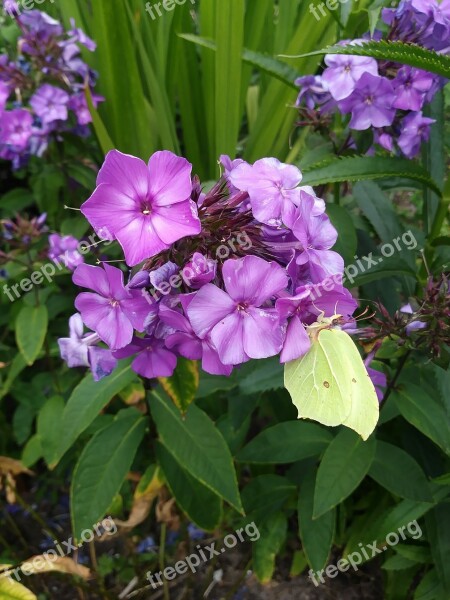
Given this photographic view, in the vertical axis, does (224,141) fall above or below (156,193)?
below

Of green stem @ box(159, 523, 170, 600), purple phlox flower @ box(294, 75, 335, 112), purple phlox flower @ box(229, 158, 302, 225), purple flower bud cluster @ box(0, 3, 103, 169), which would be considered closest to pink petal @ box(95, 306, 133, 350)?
purple phlox flower @ box(229, 158, 302, 225)

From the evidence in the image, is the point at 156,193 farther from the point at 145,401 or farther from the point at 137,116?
the point at 137,116

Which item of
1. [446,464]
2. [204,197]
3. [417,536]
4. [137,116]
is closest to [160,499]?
[417,536]

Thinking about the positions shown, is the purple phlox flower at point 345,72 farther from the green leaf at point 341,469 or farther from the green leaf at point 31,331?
the green leaf at point 31,331

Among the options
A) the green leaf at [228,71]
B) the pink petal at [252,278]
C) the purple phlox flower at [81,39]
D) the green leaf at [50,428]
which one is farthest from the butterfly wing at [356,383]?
the purple phlox flower at [81,39]

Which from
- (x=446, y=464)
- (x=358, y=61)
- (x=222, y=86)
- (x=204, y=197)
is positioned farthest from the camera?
(x=222, y=86)

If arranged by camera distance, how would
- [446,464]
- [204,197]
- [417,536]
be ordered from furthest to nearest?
1. [446,464]
2. [417,536]
3. [204,197]

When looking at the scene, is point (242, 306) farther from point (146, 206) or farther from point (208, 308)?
point (146, 206)

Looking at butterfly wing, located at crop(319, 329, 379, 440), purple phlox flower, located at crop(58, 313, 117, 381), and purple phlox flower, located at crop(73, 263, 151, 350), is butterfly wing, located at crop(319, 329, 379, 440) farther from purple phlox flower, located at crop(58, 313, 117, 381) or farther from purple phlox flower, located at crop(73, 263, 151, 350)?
purple phlox flower, located at crop(58, 313, 117, 381)

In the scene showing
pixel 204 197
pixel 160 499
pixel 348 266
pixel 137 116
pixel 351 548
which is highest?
pixel 204 197
